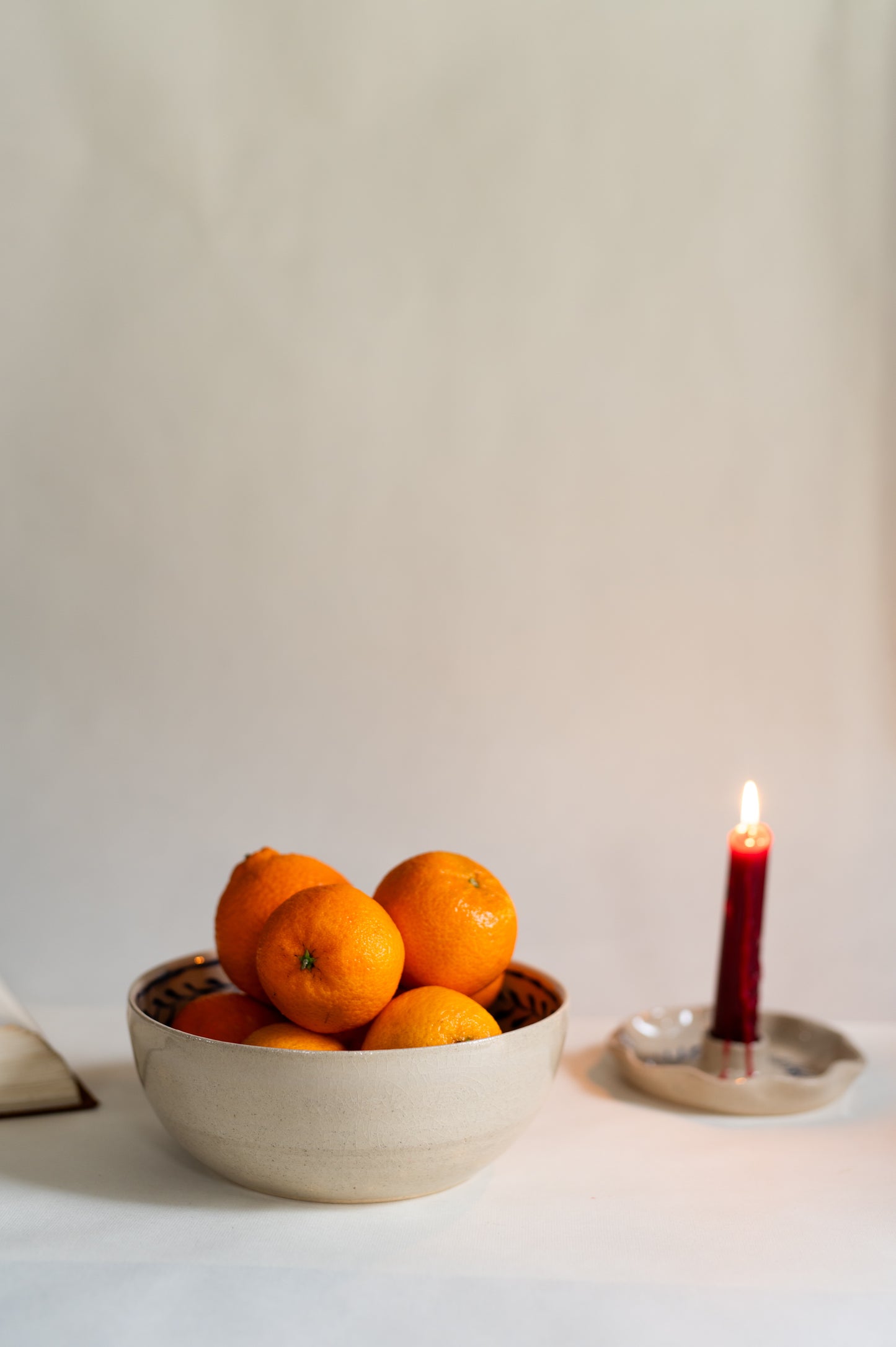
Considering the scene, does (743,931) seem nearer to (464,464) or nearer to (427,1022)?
(427,1022)

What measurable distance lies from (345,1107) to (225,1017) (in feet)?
0.41

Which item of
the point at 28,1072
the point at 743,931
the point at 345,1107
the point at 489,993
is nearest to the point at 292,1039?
A: the point at 345,1107

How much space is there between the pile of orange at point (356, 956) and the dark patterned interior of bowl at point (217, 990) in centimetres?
4

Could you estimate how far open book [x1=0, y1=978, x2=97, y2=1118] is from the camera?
758 mm

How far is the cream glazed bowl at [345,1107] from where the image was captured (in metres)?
0.59

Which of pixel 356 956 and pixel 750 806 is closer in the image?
pixel 356 956

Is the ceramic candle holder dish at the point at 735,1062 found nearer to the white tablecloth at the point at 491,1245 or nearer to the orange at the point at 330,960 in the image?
the white tablecloth at the point at 491,1245

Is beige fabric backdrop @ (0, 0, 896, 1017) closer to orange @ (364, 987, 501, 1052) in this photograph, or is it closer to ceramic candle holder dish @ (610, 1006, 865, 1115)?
ceramic candle holder dish @ (610, 1006, 865, 1115)

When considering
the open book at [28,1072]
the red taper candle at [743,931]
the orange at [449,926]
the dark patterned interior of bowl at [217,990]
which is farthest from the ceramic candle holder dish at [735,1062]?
the open book at [28,1072]

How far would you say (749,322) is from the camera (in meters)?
1.22

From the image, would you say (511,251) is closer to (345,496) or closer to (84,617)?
(345,496)

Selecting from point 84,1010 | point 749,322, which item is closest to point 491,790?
point 84,1010

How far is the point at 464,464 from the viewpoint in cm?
124

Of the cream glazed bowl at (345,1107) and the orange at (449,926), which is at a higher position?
the orange at (449,926)
